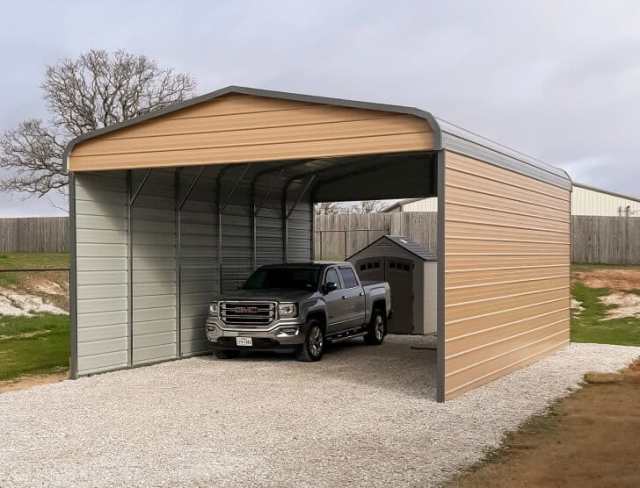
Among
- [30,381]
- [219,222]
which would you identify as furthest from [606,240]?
[30,381]

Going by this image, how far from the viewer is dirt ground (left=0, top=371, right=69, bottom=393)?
12422 millimetres

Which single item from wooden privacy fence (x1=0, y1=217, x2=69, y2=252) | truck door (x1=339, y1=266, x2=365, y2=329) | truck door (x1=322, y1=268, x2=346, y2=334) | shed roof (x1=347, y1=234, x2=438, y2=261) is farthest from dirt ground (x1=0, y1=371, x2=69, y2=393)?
wooden privacy fence (x1=0, y1=217, x2=69, y2=252)

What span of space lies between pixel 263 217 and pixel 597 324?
1116 centimetres

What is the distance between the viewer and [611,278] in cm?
2952

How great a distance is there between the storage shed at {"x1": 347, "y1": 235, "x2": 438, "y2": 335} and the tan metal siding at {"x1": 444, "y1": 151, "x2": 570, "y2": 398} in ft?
11.1

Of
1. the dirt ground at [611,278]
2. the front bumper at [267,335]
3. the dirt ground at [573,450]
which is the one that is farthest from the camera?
the dirt ground at [611,278]

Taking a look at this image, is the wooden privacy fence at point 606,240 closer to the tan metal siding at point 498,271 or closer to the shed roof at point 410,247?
the shed roof at point 410,247

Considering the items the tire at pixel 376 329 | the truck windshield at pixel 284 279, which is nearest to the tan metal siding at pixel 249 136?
the truck windshield at pixel 284 279

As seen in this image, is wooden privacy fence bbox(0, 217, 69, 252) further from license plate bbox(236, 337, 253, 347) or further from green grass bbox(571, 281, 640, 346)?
license plate bbox(236, 337, 253, 347)

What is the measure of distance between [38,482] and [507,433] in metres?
4.79

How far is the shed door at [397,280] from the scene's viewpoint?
19719 millimetres

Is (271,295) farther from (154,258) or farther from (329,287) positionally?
(154,258)

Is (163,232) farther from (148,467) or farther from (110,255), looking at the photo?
(148,467)

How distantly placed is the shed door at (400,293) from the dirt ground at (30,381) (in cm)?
850
